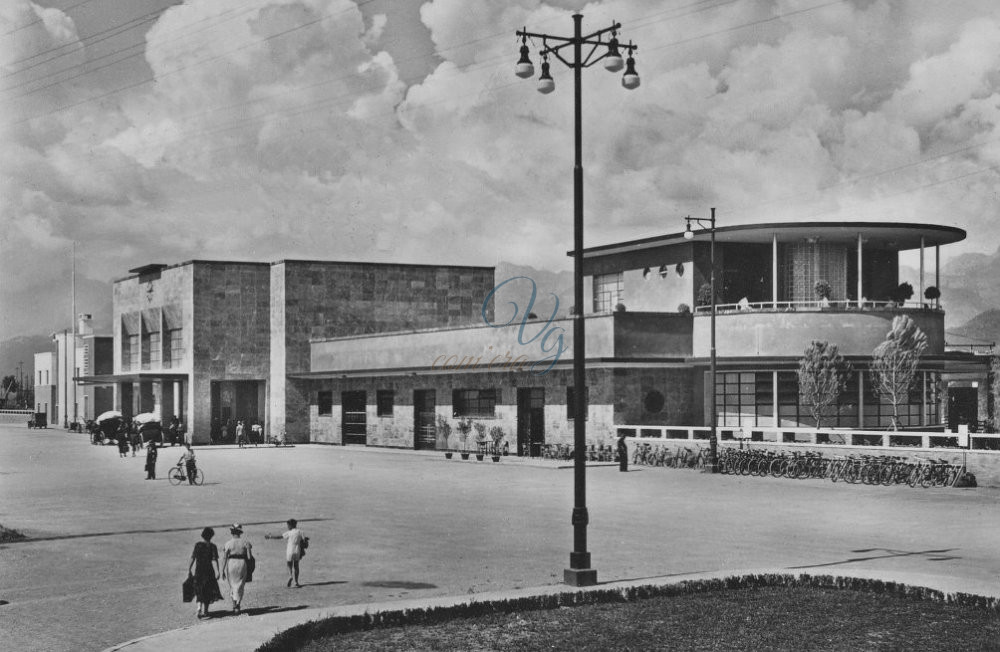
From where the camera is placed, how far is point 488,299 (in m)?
70.4

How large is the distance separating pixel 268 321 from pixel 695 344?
3067cm

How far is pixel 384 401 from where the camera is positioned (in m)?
60.4

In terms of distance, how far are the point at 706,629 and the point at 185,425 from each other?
5958 cm

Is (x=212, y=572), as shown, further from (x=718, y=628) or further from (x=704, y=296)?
(x=704, y=296)

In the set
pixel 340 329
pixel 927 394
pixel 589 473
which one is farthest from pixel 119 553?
pixel 340 329

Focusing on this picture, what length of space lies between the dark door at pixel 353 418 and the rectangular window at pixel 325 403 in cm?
187

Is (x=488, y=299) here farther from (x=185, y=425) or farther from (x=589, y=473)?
(x=589, y=473)

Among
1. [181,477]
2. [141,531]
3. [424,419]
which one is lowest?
[181,477]

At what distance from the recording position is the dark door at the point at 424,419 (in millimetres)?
56562

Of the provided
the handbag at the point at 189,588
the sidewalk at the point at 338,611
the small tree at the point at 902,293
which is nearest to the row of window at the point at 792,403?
the small tree at the point at 902,293

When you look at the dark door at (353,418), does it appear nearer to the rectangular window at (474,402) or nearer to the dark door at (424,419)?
the dark door at (424,419)

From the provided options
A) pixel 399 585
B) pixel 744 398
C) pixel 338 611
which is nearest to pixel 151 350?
pixel 744 398

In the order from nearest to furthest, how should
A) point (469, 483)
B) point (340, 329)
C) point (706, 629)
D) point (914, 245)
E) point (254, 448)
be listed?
point (706, 629) → point (469, 483) → point (914, 245) → point (254, 448) → point (340, 329)

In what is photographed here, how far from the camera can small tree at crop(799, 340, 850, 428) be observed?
141ft
